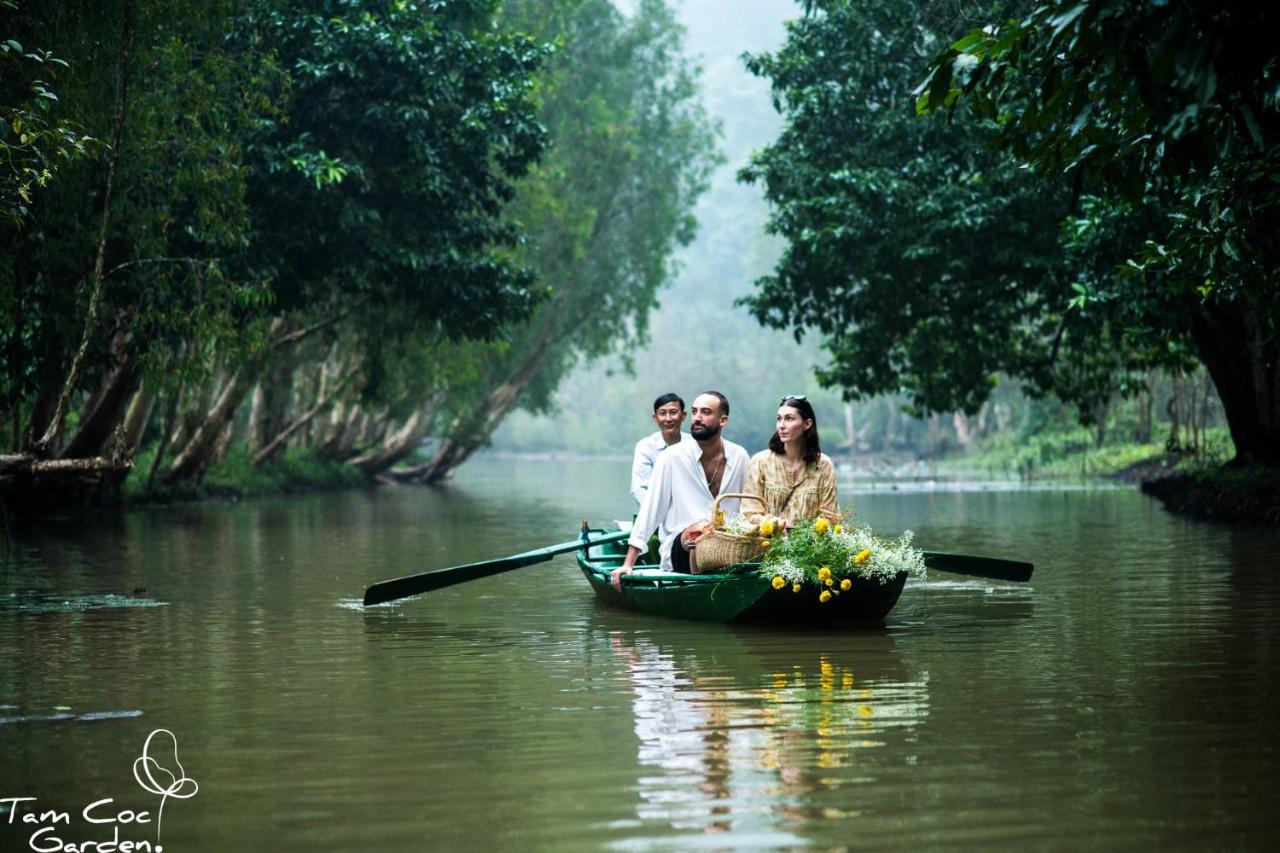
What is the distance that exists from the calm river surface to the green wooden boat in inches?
6.7

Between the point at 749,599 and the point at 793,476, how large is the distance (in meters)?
0.93

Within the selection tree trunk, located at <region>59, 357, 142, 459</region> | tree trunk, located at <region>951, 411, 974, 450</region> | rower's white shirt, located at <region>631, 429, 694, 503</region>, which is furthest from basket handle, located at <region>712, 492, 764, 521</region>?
tree trunk, located at <region>951, 411, 974, 450</region>

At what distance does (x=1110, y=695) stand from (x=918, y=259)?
15478mm

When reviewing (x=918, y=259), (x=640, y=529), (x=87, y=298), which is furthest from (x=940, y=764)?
(x=918, y=259)

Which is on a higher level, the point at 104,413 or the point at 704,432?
the point at 104,413

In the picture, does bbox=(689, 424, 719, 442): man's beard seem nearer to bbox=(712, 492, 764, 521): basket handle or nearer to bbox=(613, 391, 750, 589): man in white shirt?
bbox=(613, 391, 750, 589): man in white shirt

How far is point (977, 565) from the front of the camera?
11.4 metres

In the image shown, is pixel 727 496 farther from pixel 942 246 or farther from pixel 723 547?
pixel 942 246

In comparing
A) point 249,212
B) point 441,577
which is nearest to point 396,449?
point 249,212

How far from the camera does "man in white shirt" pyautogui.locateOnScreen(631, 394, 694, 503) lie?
11.4 metres

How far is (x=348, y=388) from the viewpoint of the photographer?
34500 millimetres

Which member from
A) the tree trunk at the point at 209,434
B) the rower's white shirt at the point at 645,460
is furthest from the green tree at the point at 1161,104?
the tree trunk at the point at 209,434

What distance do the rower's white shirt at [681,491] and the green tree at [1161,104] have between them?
2.92 metres

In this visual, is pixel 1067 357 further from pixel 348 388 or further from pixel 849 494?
pixel 348 388
